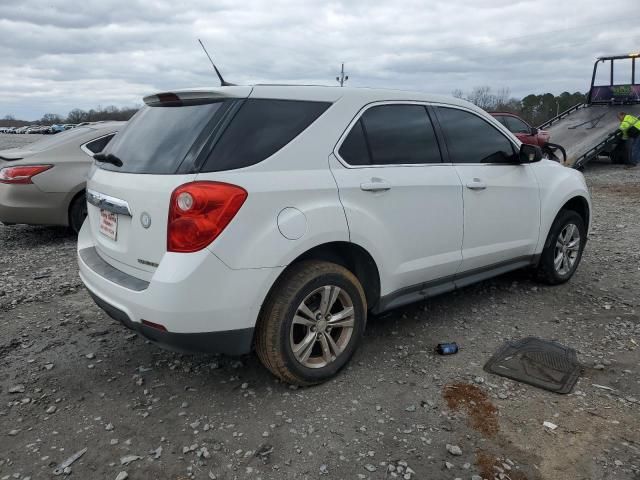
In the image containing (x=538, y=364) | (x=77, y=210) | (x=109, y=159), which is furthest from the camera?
(x=77, y=210)

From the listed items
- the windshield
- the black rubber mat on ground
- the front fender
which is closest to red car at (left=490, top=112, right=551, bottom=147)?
the front fender

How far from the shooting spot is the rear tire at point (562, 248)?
16.0 feet

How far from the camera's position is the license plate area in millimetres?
3127

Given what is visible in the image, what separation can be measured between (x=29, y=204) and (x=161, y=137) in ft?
14.2

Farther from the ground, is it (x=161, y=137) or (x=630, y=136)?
(x=161, y=137)

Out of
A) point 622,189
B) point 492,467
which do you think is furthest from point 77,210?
point 622,189

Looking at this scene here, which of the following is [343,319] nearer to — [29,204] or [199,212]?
[199,212]

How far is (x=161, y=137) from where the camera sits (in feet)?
10.2

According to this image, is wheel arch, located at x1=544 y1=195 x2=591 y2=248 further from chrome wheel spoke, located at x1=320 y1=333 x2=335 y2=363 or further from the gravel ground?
chrome wheel spoke, located at x1=320 y1=333 x2=335 y2=363

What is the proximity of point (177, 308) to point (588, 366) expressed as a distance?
8.90 feet

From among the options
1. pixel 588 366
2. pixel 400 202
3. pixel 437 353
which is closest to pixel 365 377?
pixel 437 353

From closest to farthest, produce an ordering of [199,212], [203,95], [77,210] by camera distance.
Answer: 1. [199,212]
2. [203,95]
3. [77,210]

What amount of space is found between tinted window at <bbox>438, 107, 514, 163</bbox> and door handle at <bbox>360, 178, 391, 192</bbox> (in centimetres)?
82

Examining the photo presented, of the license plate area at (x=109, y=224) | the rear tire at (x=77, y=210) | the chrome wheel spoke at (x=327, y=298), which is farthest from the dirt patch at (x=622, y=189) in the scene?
the license plate area at (x=109, y=224)
